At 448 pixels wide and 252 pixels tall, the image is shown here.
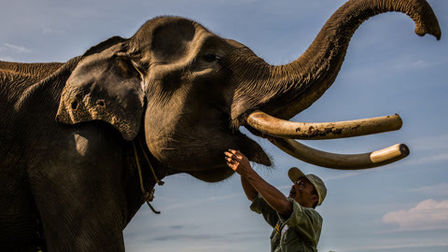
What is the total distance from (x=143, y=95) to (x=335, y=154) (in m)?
1.40

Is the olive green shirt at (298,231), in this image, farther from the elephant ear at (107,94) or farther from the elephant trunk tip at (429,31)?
the elephant trunk tip at (429,31)

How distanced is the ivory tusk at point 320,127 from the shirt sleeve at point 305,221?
44 centimetres

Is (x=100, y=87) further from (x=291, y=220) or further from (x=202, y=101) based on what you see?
(x=291, y=220)

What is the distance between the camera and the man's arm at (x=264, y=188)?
4156mm

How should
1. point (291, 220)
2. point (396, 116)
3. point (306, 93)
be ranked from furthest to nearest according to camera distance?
point (306, 93) → point (291, 220) → point (396, 116)

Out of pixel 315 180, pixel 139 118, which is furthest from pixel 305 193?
pixel 139 118

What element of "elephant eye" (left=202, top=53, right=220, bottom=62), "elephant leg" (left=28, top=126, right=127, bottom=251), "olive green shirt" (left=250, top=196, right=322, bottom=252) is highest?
"elephant eye" (left=202, top=53, right=220, bottom=62)

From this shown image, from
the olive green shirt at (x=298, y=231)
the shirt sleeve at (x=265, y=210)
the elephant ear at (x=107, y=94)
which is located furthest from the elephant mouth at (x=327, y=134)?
the elephant ear at (x=107, y=94)

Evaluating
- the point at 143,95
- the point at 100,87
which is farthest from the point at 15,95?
the point at 143,95

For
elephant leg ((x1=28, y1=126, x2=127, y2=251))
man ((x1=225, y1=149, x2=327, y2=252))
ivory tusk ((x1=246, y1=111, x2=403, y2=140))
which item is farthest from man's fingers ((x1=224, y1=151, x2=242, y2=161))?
elephant leg ((x1=28, y1=126, x2=127, y2=251))

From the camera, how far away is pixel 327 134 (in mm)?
4105

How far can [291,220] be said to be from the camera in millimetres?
4180

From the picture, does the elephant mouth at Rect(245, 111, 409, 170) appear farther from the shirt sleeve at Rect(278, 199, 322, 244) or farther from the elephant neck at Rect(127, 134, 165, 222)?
the elephant neck at Rect(127, 134, 165, 222)

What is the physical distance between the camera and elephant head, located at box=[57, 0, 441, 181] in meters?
4.45
